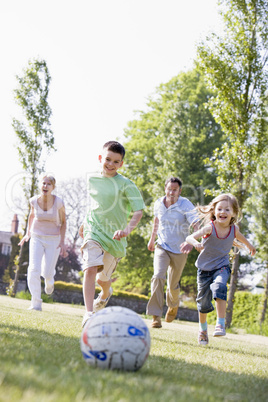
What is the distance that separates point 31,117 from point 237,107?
35.1 ft

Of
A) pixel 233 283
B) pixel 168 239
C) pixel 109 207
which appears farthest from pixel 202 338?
pixel 233 283

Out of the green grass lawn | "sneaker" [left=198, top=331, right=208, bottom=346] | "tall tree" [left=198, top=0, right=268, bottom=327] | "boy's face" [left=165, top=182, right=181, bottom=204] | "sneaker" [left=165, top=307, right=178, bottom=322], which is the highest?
"tall tree" [left=198, top=0, right=268, bottom=327]

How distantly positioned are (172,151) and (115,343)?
1022 inches

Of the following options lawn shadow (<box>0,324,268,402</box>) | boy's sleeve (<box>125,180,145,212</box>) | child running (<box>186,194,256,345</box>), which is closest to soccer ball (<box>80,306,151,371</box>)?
lawn shadow (<box>0,324,268,402</box>)

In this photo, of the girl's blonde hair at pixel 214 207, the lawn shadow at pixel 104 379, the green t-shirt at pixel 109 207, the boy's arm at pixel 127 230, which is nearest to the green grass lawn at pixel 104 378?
the lawn shadow at pixel 104 379

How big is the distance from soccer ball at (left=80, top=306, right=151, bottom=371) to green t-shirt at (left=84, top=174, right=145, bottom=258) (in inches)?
127

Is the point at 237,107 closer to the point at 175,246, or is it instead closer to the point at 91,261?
the point at 175,246

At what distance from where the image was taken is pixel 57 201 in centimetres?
972

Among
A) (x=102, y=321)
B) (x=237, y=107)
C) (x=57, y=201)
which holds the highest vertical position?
(x=237, y=107)

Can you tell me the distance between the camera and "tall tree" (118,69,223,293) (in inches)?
1125

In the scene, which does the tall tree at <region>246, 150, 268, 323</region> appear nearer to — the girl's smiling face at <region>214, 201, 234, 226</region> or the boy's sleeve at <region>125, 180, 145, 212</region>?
the girl's smiling face at <region>214, 201, 234, 226</region>

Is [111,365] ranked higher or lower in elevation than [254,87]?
lower

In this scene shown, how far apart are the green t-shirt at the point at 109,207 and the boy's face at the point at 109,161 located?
0.30 ft

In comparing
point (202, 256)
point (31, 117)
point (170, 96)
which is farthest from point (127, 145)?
point (202, 256)
